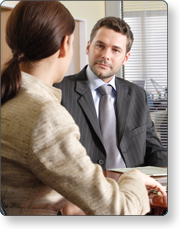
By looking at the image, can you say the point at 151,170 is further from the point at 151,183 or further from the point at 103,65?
the point at 103,65

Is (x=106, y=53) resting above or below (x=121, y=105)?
above

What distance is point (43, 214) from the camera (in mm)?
811

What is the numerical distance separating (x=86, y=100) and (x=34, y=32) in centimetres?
38

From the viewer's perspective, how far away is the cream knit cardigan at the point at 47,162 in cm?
67

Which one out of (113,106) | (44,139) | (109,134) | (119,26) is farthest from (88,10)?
(44,139)

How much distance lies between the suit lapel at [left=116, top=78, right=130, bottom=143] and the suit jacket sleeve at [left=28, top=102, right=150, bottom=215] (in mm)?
422

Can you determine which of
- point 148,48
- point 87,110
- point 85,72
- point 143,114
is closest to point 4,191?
point 87,110

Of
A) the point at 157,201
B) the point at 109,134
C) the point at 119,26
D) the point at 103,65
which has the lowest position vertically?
the point at 157,201

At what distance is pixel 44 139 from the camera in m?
0.67

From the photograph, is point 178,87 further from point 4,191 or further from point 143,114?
point 4,191

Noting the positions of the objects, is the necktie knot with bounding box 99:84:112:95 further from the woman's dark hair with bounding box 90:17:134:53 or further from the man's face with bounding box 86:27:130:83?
the woman's dark hair with bounding box 90:17:134:53

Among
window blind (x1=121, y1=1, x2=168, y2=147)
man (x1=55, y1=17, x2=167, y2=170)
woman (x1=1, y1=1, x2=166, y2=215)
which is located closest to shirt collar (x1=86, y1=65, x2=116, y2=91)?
man (x1=55, y1=17, x2=167, y2=170)

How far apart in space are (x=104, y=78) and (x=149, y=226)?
57 centimetres

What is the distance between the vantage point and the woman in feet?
2.21
